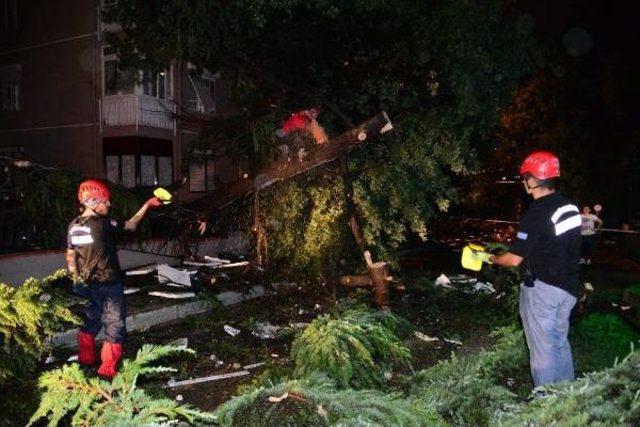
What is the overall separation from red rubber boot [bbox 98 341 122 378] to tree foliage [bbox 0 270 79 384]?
0.47 metres

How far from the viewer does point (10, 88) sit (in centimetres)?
1975

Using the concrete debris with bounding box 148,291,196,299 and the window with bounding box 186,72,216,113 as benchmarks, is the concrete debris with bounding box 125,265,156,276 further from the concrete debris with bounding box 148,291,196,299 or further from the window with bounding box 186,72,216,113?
the window with bounding box 186,72,216,113

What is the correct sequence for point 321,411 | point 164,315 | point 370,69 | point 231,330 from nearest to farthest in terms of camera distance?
1. point 321,411
2. point 231,330
3. point 164,315
4. point 370,69

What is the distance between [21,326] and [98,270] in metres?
0.82

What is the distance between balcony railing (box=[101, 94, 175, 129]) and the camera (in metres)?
16.3

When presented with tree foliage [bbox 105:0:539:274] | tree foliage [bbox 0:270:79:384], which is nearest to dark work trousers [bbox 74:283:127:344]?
tree foliage [bbox 0:270:79:384]

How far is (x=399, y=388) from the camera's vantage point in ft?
14.9

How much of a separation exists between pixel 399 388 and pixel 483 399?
1.16m

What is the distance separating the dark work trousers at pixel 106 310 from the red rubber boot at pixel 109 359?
2.3 inches

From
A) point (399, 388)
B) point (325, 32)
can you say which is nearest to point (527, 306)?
point (399, 388)

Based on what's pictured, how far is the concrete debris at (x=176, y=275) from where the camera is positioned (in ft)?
26.2

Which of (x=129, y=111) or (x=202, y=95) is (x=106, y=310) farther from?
(x=202, y=95)

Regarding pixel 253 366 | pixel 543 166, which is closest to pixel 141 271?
pixel 253 366

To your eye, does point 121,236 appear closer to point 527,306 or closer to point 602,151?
point 527,306
